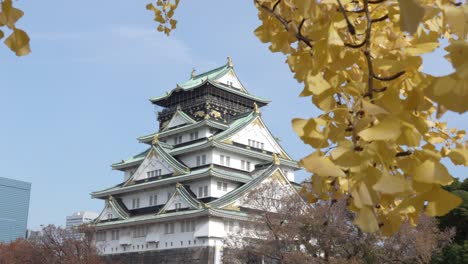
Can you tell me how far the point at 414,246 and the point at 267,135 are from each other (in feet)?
56.0

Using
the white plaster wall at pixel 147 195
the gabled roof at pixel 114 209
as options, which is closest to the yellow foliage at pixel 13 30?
the white plaster wall at pixel 147 195

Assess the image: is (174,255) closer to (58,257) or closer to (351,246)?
(58,257)

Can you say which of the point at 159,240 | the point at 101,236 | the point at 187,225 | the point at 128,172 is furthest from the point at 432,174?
the point at 128,172

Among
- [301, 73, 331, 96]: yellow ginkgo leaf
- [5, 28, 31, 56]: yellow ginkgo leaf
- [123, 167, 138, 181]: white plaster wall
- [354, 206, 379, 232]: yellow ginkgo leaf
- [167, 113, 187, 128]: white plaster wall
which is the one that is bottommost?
[354, 206, 379, 232]: yellow ginkgo leaf

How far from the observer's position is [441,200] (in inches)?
51.5

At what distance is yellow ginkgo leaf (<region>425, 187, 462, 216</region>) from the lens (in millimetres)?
1294

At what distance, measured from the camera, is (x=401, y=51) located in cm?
156

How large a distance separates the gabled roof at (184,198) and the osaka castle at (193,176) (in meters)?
0.06

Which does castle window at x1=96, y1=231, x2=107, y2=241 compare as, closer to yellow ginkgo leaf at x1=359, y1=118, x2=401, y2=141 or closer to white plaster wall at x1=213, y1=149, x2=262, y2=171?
white plaster wall at x1=213, y1=149, x2=262, y2=171

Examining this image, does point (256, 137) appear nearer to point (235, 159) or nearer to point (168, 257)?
point (235, 159)

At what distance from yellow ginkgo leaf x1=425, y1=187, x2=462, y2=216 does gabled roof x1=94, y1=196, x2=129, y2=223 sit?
31267mm

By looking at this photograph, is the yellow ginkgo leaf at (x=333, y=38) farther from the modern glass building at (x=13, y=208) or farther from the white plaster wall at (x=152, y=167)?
the modern glass building at (x=13, y=208)

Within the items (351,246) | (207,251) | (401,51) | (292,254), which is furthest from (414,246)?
(401,51)

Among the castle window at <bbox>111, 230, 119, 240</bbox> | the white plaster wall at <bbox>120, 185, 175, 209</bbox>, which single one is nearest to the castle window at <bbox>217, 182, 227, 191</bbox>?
the white plaster wall at <bbox>120, 185, 175, 209</bbox>
